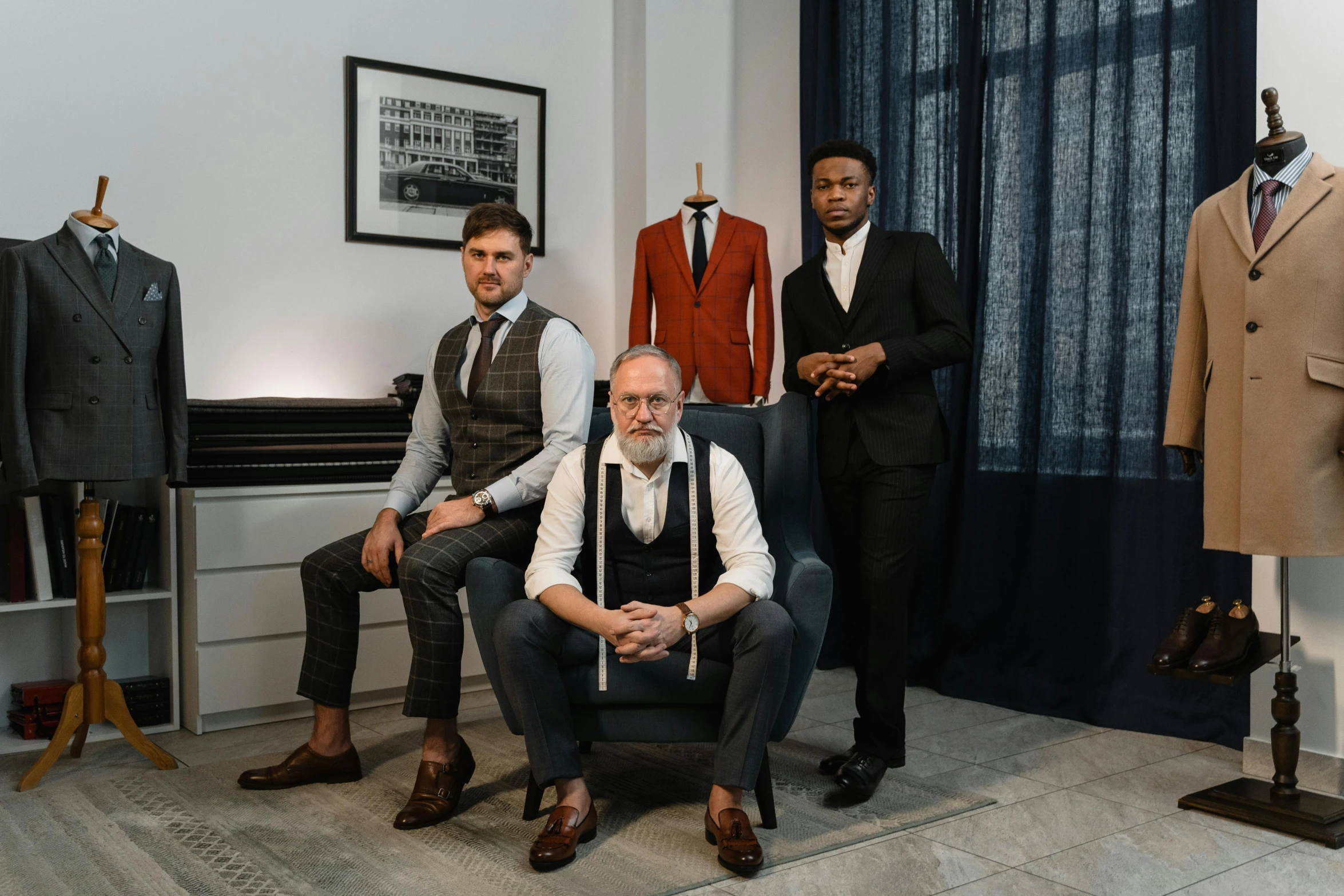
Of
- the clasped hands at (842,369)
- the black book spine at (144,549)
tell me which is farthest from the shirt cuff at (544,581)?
the black book spine at (144,549)

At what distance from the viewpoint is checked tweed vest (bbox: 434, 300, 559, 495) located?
2809mm

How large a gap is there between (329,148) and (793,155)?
1.74 meters

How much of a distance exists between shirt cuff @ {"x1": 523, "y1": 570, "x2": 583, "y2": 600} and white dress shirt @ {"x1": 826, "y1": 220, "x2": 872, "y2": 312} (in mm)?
983

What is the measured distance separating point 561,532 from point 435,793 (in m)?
0.66

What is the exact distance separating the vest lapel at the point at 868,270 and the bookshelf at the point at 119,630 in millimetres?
1999

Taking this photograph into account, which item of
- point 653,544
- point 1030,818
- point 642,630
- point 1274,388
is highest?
point 1274,388

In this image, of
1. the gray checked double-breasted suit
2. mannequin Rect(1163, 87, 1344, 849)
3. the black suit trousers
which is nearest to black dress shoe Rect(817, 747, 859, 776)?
the black suit trousers

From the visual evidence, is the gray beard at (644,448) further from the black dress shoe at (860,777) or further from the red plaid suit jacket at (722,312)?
the red plaid suit jacket at (722,312)

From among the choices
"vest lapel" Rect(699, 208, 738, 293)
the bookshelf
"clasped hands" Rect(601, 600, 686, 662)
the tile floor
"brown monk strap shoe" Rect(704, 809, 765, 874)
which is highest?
"vest lapel" Rect(699, 208, 738, 293)

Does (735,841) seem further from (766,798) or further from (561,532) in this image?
(561,532)

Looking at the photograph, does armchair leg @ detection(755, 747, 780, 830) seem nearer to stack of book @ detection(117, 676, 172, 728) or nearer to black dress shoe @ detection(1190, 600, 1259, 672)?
black dress shoe @ detection(1190, 600, 1259, 672)

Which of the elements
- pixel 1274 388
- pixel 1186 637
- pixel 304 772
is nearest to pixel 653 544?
pixel 304 772

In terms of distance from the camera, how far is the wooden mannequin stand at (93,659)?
2994 mm

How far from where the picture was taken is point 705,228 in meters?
3.91
